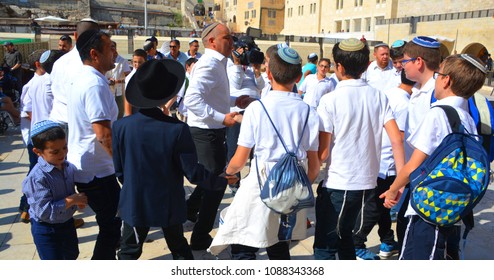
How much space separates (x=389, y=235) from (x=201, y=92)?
7.78 ft

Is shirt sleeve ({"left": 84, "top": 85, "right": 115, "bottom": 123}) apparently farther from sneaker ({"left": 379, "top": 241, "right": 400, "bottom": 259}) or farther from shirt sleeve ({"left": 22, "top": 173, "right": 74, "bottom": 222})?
sneaker ({"left": 379, "top": 241, "right": 400, "bottom": 259})

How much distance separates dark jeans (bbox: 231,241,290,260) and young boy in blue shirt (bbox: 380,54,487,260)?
0.86 metres

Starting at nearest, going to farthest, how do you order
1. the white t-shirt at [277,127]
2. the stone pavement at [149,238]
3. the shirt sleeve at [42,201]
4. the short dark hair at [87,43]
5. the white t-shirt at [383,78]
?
the white t-shirt at [277,127], the shirt sleeve at [42,201], the short dark hair at [87,43], the stone pavement at [149,238], the white t-shirt at [383,78]

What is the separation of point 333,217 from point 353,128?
A: 692 millimetres

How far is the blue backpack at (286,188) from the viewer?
2602 millimetres

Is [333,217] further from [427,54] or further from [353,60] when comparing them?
[427,54]

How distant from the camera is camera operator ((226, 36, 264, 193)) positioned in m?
5.86

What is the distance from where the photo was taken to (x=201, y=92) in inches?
151

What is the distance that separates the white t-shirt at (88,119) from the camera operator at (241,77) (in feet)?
8.72

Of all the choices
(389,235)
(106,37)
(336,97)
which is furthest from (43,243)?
(389,235)

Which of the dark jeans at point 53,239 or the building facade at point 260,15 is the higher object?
the building facade at point 260,15

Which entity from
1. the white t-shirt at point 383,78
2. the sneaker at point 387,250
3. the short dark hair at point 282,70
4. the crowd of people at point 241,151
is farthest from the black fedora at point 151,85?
the white t-shirt at point 383,78

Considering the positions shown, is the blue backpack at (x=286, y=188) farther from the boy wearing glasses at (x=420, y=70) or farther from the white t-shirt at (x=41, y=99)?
the white t-shirt at (x=41, y=99)

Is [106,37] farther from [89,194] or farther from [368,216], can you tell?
[368,216]
